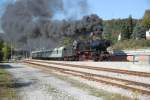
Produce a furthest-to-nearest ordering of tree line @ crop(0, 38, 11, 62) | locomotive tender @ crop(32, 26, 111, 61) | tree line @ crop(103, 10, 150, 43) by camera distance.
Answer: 1. tree line @ crop(103, 10, 150, 43)
2. tree line @ crop(0, 38, 11, 62)
3. locomotive tender @ crop(32, 26, 111, 61)

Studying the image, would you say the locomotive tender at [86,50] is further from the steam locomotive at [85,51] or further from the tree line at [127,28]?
the tree line at [127,28]

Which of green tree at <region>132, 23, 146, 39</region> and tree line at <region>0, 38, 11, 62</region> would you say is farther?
green tree at <region>132, 23, 146, 39</region>

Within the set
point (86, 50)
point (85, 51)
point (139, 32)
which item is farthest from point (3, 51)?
point (86, 50)

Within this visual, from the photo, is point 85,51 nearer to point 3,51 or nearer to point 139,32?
point 139,32

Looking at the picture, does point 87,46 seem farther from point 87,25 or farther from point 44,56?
point 44,56

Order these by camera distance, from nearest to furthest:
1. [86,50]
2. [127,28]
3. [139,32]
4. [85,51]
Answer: [86,50], [85,51], [139,32], [127,28]

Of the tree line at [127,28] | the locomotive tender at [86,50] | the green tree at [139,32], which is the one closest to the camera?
the locomotive tender at [86,50]

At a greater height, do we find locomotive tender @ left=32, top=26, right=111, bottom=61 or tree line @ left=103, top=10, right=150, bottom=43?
tree line @ left=103, top=10, right=150, bottom=43

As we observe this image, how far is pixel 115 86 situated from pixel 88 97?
3.39 metres

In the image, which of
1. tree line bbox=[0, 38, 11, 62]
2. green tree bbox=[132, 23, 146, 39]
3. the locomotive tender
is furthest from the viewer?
green tree bbox=[132, 23, 146, 39]

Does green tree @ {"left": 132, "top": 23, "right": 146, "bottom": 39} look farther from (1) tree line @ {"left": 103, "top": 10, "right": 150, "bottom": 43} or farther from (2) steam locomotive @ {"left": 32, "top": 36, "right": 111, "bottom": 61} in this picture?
(2) steam locomotive @ {"left": 32, "top": 36, "right": 111, "bottom": 61}

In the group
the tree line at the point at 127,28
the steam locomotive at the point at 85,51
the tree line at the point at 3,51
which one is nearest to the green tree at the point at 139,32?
the tree line at the point at 127,28

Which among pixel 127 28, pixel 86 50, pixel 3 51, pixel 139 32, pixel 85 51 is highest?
pixel 127 28

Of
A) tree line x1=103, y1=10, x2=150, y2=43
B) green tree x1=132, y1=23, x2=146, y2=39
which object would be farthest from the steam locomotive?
green tree x1=132, y1=23, x2=146, y2=39
